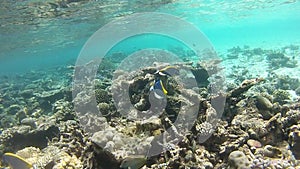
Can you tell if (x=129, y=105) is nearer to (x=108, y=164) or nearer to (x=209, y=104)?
(x=209, y=104)

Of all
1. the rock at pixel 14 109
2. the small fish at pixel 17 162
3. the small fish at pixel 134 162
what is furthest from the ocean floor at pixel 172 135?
the rock at pixel 14 109

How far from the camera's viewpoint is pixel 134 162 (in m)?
4.39

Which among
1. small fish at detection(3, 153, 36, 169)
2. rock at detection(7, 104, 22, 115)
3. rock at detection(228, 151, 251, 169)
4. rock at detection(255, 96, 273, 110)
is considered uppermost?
rock at detection(228, 151, 251, 169)

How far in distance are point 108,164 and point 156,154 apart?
0.94 meters

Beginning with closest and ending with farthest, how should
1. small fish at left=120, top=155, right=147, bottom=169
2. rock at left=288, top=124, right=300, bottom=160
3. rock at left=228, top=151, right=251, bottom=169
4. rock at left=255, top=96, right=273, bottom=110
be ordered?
rock at left=228, top=151, right=251, bottom=169 < small fish at left=120, top=155, right=147, bottom=169 < rock at left=288, top=124, right=300, bottom=160 < rock at left=255, top=96, right=273, bottom=110

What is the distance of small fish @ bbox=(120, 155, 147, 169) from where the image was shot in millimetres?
4293

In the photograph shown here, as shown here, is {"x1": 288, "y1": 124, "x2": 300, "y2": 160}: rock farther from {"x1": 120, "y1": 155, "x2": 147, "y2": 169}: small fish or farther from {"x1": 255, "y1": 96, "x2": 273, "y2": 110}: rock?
{"x1": 120, "y1": 155, "x2": 147, "y2": 169}: small fish

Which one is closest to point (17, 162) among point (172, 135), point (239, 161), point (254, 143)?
point (172, 135)

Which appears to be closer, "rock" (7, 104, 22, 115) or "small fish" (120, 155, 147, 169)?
"small fish" (120, 155, 147, 169)

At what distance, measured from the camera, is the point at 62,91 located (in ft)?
46.0

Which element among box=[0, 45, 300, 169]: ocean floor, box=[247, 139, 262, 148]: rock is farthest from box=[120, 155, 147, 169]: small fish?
box=[247, 139, 262, 148]: rock

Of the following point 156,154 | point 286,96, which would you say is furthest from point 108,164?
point 286,96

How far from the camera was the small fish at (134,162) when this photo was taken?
4293mm

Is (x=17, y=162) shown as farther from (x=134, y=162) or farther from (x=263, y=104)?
(x=263, y=104)
